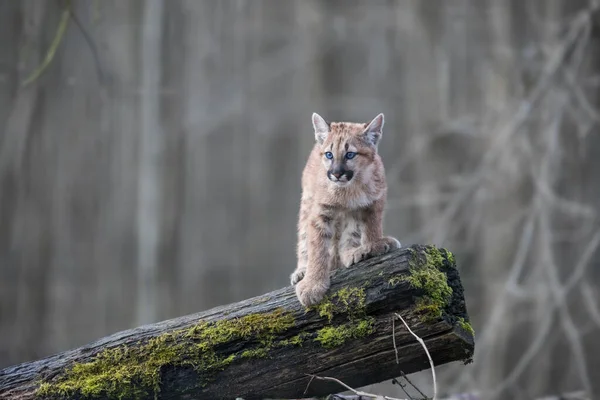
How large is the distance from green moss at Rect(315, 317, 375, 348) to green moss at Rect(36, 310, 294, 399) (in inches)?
6.4

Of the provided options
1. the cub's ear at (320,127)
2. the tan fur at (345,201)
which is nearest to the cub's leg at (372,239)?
the tan fur at (345,201)

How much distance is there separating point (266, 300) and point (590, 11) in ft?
15.9

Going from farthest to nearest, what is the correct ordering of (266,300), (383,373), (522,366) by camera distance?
(522,366) → (266,300) → (383,373)

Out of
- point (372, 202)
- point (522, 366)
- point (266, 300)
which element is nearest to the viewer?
point (266, 300)

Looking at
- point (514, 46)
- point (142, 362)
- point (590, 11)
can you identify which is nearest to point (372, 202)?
point (142, 362)

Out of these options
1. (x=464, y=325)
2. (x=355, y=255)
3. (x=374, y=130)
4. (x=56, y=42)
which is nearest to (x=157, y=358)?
(x=355, y=255)

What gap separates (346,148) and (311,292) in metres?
0.86

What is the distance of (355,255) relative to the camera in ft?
10.8

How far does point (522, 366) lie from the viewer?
241 inches

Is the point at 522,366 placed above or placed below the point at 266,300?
below

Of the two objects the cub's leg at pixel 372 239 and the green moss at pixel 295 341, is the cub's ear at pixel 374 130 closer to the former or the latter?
the cub's leg at pixel 372 239

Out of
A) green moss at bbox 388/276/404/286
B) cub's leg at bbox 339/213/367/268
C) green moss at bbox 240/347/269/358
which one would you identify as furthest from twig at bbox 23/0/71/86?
green moss at bbox 388/276/404/286

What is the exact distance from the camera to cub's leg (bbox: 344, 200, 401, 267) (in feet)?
10.8

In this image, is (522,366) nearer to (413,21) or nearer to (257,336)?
(413,21)
